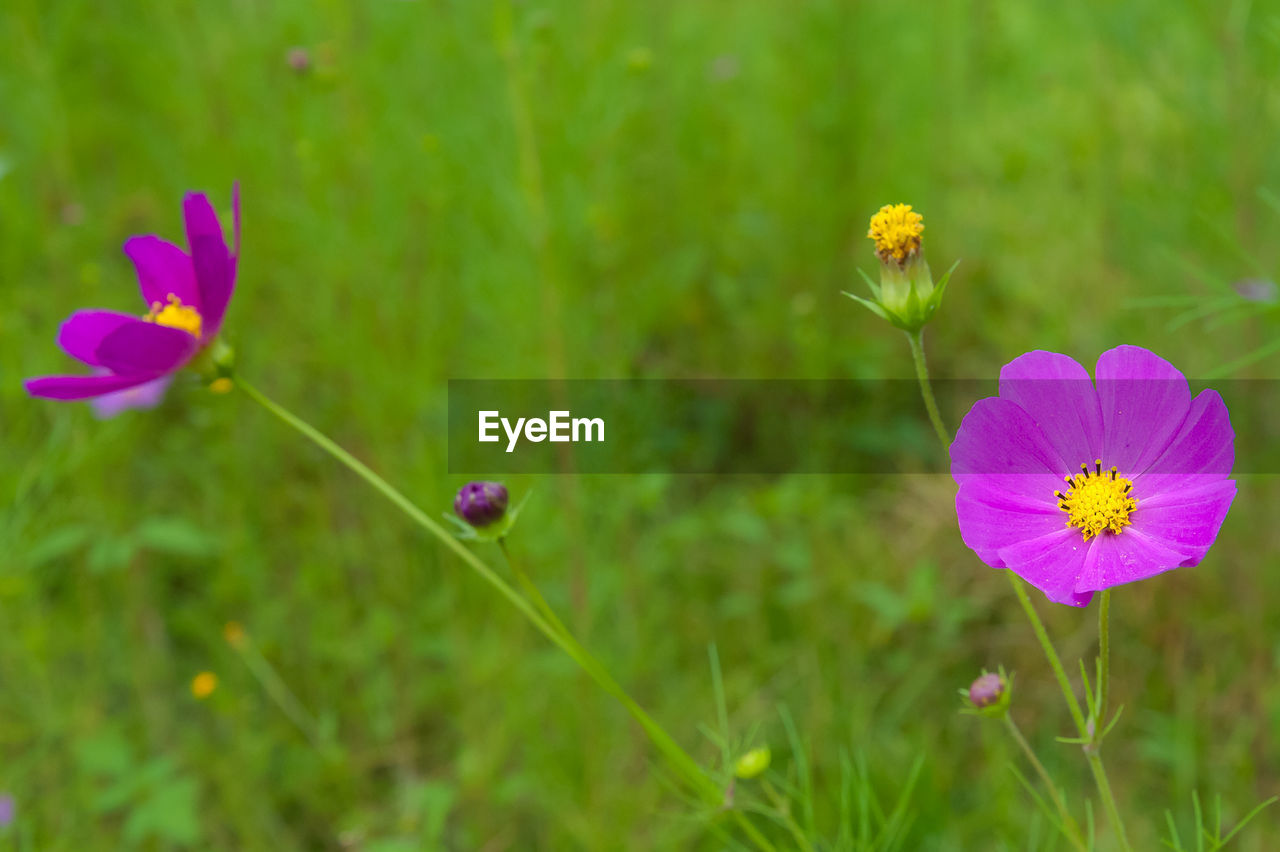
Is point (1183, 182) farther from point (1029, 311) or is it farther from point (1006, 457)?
point (1006, 457)

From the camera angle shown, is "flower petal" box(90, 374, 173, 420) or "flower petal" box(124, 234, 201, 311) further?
"flower petal" box(90, 374, 173, 420)

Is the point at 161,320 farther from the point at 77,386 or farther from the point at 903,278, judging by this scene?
the point at 903,278

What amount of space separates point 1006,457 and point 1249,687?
38.7 inches

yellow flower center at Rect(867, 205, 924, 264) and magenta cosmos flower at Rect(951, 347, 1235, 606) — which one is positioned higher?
yellow flower center at Rect(867, 205, 924, 264)

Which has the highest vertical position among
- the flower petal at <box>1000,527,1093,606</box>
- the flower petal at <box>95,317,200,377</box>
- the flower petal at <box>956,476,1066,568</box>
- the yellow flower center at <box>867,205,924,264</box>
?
the yellow flower center at <box>867,205,924,264</box>

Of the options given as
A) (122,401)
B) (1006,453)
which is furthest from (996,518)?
(122,401)

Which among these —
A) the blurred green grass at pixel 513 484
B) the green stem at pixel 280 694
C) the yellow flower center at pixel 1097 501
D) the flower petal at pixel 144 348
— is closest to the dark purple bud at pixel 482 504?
the flower petal at pixel 144 348

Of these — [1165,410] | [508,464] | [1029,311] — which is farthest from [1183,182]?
[1165,410]

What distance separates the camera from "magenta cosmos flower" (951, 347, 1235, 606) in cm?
45

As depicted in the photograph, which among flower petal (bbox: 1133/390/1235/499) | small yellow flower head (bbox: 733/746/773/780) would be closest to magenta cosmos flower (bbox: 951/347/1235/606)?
flower petal (bbox: 1133/390/1235/499)

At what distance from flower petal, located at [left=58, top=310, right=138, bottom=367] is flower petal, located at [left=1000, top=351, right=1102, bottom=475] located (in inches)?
21.3

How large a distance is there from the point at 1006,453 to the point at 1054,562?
0.06 m

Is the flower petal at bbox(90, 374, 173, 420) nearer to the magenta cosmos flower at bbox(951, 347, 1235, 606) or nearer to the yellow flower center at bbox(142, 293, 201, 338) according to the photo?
the yellow flower center at bbox(142, 293, 201, 338)

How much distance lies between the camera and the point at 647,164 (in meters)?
1.94
